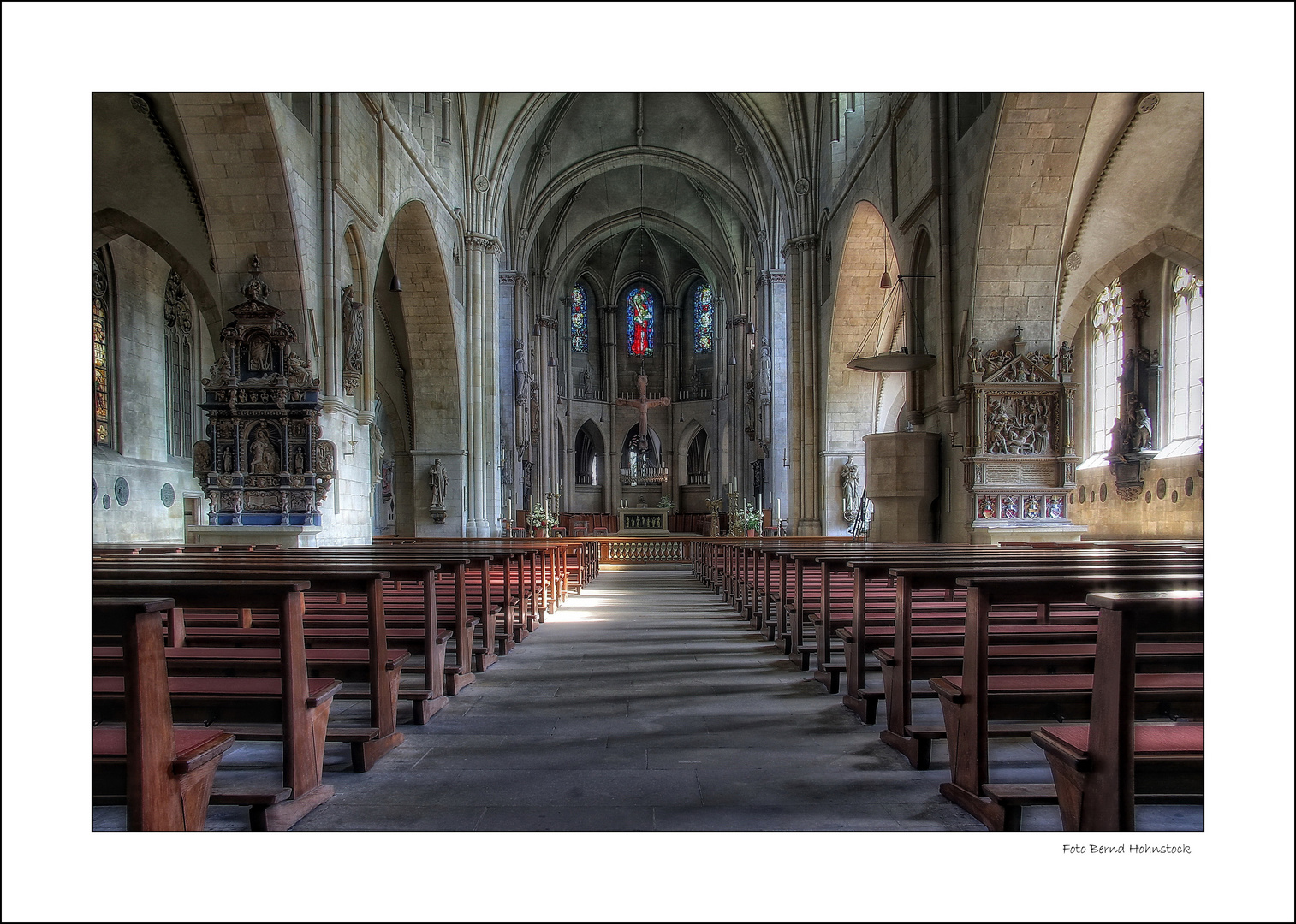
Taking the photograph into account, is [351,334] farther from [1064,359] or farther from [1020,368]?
[1064,359]

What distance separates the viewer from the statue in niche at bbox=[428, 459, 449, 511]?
16.6 meters

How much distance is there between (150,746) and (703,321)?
1391 inches

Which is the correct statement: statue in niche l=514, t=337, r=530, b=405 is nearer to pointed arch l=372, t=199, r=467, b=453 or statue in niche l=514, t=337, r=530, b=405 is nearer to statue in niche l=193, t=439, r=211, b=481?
pointed arch l=372, t=199, r=467, b=453

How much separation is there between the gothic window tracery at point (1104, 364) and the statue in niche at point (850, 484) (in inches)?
183

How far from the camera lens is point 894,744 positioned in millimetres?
3250

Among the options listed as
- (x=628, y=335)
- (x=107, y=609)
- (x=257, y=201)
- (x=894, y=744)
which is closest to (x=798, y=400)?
(x=257, y=201)

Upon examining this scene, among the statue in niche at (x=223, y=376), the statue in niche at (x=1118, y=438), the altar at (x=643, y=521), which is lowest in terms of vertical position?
the altar at (x=643, y=521)

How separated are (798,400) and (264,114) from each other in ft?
41.0

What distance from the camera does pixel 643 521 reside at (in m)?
24.7

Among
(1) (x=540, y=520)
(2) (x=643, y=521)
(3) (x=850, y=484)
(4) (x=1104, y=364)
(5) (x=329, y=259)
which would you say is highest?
(5) (x=329, y=259)

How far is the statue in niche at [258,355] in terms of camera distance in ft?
30.0

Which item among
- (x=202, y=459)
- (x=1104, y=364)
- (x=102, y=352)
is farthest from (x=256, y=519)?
(x=1104, y=364)

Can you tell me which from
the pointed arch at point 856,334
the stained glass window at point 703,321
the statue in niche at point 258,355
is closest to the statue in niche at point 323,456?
the statue in niche at point 258,355

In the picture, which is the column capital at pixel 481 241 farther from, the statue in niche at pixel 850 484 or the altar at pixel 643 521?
the statue in niche at pixel 850 484
